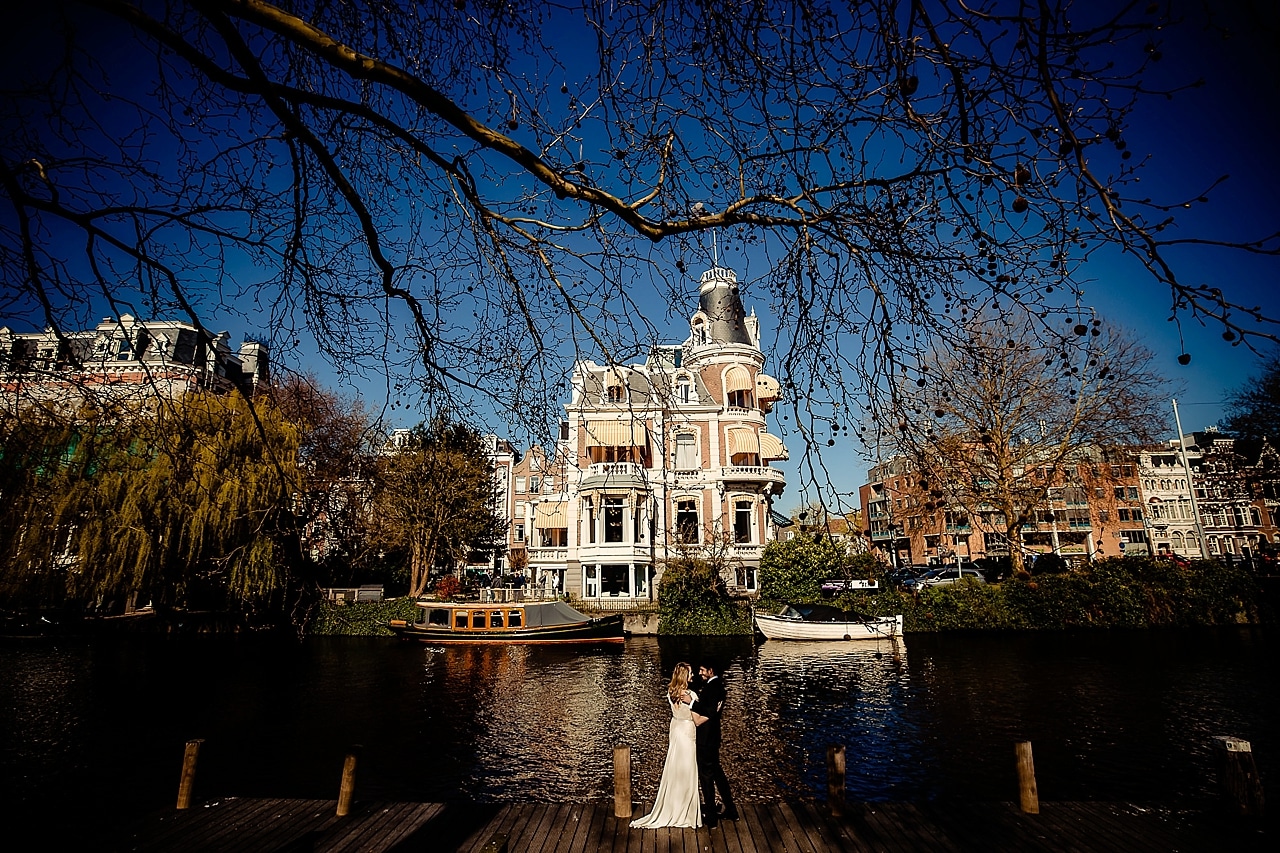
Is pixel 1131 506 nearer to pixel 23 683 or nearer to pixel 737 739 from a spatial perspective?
pixel 737 739

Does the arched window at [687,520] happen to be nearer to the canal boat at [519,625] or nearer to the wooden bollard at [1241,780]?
the canal boat at [519,625]

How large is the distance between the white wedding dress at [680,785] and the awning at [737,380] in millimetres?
28531

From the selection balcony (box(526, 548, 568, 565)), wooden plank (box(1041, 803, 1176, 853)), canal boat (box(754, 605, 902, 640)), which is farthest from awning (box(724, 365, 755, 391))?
wooden plank (box(1041, 803, 1176, 853))

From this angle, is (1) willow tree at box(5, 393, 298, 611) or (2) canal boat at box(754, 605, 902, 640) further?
(2) canal boat at box(754, 605, 902, 640)

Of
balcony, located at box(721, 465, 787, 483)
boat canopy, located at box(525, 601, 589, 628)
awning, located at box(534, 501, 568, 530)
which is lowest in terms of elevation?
boat canopy, located at box(525, 601, 589, 628)

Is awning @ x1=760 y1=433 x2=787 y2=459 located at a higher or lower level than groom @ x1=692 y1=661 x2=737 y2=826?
higher

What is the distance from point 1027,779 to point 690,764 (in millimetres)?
3770

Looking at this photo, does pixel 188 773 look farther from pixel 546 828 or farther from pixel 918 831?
pixel 918 831

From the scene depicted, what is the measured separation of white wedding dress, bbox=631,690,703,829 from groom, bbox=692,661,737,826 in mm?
214

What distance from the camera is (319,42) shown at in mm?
2969

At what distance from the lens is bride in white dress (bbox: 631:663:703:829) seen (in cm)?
659

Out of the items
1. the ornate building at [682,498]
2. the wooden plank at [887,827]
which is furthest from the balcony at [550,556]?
the wooden plank at [887,827]

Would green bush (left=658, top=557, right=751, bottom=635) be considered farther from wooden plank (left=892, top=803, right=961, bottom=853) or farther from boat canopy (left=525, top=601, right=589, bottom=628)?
wooden plank (left=892, top=803, right=961, bottom=853)

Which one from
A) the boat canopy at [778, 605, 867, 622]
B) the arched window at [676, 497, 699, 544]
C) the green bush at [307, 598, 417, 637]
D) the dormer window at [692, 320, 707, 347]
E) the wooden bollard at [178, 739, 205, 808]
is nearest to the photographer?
the dormer window at [692, 320, 707, 347]
